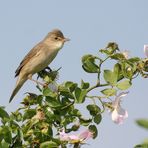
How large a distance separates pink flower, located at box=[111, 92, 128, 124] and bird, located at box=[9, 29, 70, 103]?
15.0ft

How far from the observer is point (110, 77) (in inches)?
107

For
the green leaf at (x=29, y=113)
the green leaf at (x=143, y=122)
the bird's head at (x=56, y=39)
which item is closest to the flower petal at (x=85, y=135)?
the green leaf at (x=29, y=113)

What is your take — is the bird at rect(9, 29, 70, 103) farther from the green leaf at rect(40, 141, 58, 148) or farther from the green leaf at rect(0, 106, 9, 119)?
the green leaf at rect(40, 141, 58, 148)

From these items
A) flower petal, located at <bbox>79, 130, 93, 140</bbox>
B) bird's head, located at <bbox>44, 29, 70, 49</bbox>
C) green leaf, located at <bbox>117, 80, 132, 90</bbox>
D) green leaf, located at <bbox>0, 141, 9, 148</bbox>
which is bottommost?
bird's head, located at <bbox>44, 29, 70, 49</bbox>

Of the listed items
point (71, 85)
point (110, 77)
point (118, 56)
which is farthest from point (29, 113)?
point (118, 56)

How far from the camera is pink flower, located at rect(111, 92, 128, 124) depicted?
8.20ft

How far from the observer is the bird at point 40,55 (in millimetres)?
7336

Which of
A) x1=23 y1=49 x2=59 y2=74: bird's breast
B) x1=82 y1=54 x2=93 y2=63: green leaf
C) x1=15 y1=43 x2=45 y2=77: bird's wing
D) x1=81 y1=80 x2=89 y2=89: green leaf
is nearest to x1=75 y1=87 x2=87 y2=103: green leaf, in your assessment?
x1=81 y1=80 x2=89 y2=89: green leaf

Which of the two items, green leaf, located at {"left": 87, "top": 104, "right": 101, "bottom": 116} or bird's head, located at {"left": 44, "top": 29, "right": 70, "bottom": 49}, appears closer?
green leaf, located at {"left": 87, "top": 104, "right": 101, "bottom": 116}

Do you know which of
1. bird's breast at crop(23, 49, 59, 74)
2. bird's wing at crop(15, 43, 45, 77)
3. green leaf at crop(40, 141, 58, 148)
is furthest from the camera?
bird's wing at crop(15, 43, 45, 77)

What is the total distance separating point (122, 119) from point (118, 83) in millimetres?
297

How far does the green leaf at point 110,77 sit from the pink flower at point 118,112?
5.2 inches

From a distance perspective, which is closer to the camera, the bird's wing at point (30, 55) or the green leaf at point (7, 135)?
the green leaf at point (7, 135)

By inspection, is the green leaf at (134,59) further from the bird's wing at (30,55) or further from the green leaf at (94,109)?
the bird's wing at (30,55)
